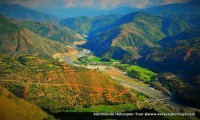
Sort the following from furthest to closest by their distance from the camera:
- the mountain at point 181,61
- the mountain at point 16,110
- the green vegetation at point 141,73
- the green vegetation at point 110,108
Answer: the mountain at point 181,61, the green vegetation at point 141,73, the green vegetation at point 110,108, the mountain at point 16,110

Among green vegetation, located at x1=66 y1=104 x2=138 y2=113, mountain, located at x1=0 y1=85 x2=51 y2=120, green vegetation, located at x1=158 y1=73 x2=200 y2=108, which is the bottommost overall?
green vegetation, located at x1=66 y1=104 x2=138 y2=113

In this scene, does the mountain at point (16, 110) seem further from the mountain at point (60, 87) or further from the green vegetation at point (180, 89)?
the green vegetation at point (180, 89)

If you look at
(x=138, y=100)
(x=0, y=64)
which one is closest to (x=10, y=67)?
(x=0, y=64)

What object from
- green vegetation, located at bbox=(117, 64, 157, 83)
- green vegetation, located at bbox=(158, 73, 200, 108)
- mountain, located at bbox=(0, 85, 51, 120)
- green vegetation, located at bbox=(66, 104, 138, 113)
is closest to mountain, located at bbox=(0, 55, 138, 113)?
green vegetation, located at bbox=(66, 104, 138, 113)

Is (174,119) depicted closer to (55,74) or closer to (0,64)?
(55,74)

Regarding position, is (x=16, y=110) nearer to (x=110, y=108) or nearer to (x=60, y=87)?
(x=60, y=87)

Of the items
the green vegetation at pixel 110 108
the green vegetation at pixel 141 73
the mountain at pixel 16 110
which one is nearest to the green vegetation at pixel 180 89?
the green vegetation at pixel 141 73

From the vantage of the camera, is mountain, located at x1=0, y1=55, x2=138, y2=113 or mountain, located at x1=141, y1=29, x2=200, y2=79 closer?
mountain, located at x1=0, y1=55, x2=138, y2=113

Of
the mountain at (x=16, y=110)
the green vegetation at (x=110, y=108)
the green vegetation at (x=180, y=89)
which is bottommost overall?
the green vegetation at (x=110, y=108)

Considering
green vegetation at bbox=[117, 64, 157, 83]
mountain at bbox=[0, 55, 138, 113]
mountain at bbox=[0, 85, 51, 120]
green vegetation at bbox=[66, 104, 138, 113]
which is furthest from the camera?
green vegetation at bbox=[117, 64, 157, 83]

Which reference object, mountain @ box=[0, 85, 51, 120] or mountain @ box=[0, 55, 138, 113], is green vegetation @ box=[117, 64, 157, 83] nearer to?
mountain @ box=[0, 55, 138, 113]

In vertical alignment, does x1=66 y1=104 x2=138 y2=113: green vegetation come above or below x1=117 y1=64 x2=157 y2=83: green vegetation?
below
